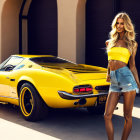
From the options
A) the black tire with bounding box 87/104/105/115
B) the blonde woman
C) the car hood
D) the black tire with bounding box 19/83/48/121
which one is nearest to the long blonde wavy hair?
the blonde woman

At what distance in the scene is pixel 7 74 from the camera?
6.46 m

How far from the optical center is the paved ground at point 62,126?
486 cm

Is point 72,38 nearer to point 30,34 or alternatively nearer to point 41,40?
point 41,40

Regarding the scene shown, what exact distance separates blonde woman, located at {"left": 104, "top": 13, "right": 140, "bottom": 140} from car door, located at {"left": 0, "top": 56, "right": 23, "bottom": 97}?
2790 millimetres

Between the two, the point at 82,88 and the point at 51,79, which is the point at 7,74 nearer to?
the point at 51,79

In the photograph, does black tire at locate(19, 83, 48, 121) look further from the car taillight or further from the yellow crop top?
the yellow crop top

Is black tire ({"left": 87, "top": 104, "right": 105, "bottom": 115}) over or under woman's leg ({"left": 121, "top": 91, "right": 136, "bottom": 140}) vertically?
under

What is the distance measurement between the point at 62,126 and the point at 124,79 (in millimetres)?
1925

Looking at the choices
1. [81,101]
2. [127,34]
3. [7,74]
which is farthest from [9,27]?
[127,34]

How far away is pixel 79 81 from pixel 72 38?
5427mm

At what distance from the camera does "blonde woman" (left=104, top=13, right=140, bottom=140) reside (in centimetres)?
398

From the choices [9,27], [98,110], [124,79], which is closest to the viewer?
[124,79]

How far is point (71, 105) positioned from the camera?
5355 millimetres

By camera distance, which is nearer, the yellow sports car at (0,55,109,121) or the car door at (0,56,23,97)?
the yellow sports car at (0,55,109,121)
